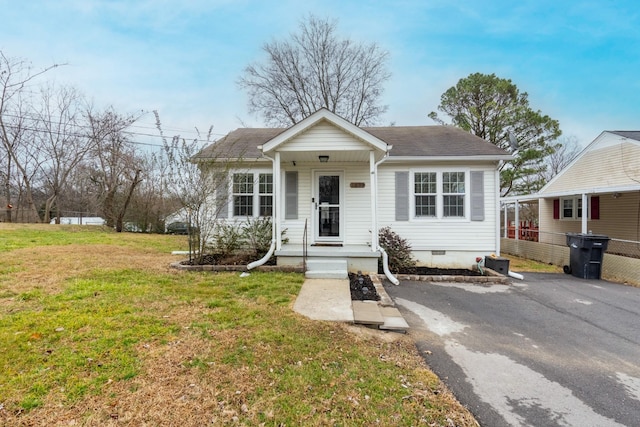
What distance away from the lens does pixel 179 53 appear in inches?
555

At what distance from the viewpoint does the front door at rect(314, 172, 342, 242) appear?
846cm

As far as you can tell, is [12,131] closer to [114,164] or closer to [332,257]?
[114,164]

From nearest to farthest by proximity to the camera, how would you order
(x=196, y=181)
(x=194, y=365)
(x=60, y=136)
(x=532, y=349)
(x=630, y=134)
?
(x=194, y=365), (x=532, y=349), (x=196, y=181), (x=630, y=134), (x=60, y=136)

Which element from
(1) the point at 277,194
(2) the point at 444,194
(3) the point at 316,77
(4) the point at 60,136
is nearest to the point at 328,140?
(1) the point at 277,194

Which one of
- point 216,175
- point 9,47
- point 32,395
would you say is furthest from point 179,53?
point 32,395

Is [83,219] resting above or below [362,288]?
above

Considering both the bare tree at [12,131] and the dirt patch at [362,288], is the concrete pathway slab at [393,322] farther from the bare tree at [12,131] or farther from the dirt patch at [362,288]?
the bare tree at [12,131]

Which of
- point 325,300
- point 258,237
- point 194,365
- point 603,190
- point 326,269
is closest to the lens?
point 194,365

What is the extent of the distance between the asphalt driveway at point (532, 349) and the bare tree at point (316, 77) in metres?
18.3

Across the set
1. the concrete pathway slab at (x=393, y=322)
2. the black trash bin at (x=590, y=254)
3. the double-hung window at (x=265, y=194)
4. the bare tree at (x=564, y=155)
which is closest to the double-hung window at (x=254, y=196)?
the double-hung window at (x=265, y=194)

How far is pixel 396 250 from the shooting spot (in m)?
7.81

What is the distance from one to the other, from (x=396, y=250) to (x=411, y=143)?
3.53 m

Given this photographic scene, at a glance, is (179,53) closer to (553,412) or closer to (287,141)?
(287,141)

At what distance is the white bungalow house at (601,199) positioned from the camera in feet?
34.2
